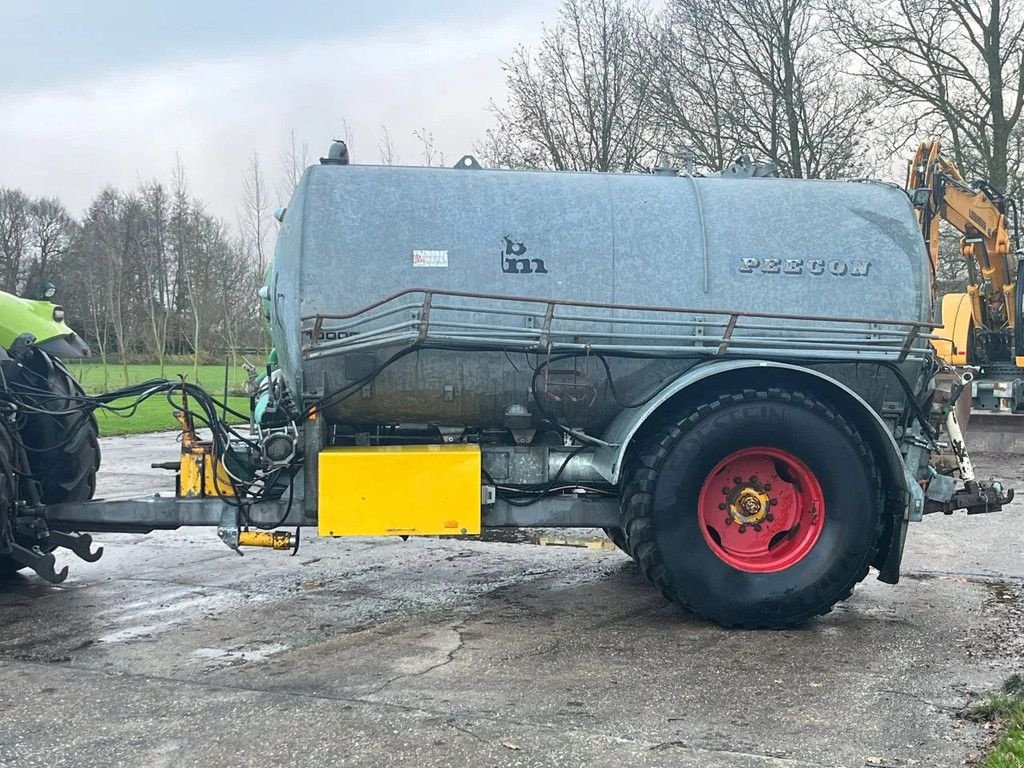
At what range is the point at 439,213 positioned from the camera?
570cm

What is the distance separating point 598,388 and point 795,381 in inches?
43.7

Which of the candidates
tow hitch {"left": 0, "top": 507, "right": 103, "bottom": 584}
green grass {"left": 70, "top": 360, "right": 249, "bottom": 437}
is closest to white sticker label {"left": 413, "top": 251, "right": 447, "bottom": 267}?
tow hitch {"left": 0, "top": 507, "right": 103, "bottom": 584}

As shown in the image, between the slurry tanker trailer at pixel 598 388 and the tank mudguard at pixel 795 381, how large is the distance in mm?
17

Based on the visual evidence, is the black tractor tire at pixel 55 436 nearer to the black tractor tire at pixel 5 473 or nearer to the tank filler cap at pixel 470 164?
the black tractor tire at pixel 5 473

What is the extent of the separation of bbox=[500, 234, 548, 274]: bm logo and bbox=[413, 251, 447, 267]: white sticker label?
1.09ft

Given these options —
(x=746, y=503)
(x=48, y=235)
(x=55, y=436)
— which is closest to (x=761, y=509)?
(x=746, y=503)

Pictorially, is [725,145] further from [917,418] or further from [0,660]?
[0,660]

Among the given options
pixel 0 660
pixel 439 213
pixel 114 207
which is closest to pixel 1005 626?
pixel 439 213

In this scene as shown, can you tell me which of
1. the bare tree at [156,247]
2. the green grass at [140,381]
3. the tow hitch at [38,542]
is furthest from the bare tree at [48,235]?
the tow hitch at [38,542]

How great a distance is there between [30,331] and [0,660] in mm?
2503

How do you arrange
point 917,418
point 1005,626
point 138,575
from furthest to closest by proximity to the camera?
point 138,575 < point 917,418 < point 1005,626

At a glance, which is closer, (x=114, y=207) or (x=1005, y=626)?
(x=1005, y=626)

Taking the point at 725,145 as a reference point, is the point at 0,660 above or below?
below

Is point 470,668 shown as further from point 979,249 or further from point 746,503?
point 979,249
